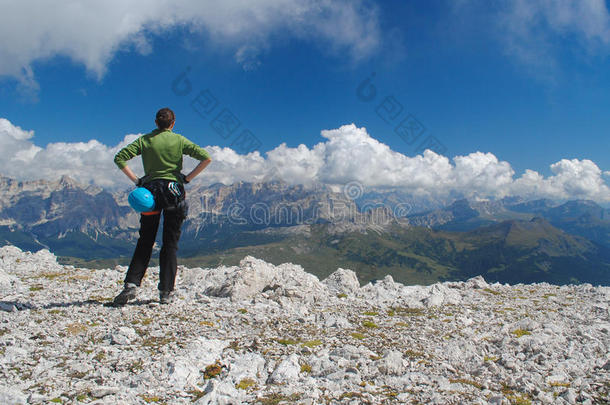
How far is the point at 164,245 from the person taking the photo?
9.74m

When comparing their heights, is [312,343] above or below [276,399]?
above

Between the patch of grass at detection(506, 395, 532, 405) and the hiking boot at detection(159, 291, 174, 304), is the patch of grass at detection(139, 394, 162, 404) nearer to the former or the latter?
the hiking boot at detection(159, 291, 174, 304)

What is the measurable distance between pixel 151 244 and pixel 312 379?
251 inches

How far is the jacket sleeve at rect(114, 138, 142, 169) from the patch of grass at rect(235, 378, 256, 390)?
252 inches

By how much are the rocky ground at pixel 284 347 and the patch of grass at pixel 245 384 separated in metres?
0.02

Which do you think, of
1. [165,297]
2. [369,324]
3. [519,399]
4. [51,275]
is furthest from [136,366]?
[51,275]

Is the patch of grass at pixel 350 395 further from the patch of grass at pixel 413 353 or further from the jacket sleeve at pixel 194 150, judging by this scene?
the jacket sleeve at pixel 194 150

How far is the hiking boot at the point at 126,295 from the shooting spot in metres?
9.20

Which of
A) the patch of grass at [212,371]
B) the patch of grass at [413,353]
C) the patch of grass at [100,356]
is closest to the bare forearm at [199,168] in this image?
the patch of grass at [100,356]

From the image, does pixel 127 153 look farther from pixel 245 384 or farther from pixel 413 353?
pixel 413 353

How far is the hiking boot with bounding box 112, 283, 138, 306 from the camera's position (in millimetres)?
9195

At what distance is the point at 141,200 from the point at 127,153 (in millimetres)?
1462

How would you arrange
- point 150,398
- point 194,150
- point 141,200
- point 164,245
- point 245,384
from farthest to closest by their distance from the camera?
point 164,245
point 194,150
point 141,200
point 245,384
point 150,398

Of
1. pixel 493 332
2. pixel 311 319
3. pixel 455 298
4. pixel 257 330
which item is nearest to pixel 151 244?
pixel 257 330
